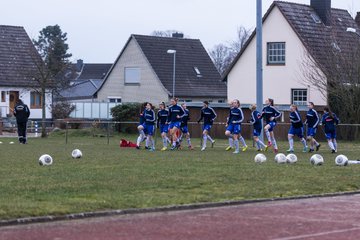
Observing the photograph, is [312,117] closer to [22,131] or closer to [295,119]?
[295,119]

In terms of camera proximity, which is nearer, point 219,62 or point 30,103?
point 30,103

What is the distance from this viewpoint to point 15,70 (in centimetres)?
6456

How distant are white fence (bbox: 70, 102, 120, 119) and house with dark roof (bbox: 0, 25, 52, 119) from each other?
8.48 ft

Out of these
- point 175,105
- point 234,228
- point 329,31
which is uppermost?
point 329,31

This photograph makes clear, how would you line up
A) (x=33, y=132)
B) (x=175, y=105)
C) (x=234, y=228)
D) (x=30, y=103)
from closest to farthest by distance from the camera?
(x=234, y=228)
(x=175, y=105)
(x=33, y=132)
(x=30, y=103)

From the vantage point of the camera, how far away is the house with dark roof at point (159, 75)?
68.6m

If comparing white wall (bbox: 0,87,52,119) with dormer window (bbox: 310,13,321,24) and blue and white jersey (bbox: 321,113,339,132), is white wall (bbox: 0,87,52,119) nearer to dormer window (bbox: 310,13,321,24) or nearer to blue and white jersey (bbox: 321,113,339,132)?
dormer window (bbox: 310,13,321,24)

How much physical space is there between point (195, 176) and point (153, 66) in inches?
1959

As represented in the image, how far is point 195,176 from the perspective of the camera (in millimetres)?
19484

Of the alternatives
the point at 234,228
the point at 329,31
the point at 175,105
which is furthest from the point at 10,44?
the point at 234,228

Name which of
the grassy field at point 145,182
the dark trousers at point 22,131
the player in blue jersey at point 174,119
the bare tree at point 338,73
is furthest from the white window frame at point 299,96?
the grassy field at point 145,182

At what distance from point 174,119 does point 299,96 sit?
23.8 metres

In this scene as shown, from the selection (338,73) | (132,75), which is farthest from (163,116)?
(132,75)

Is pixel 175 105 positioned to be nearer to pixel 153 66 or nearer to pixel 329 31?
pixel 329 31
